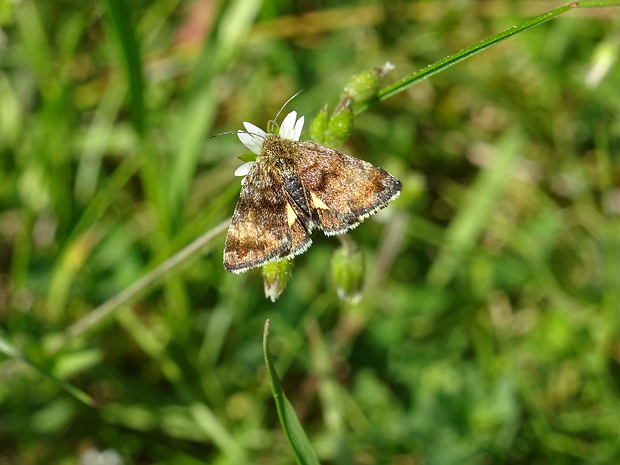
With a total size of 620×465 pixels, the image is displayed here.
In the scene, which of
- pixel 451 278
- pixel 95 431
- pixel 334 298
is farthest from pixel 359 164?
pixel 95 431

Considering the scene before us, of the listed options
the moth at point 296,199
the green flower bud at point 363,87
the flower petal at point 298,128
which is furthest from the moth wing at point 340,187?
the green flower bud at point 363,87

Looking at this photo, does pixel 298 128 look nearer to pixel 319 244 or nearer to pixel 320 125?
pixel 320 125

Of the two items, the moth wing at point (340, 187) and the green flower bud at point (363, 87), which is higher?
the green flower bud at point (363, 87)

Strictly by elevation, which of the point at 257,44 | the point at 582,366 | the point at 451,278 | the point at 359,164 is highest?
the point at 359,164

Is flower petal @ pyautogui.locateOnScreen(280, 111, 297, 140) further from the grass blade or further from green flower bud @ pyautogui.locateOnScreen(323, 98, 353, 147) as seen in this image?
the grass blade

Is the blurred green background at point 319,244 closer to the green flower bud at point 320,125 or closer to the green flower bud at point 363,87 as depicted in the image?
the green flower bud at point 320,125

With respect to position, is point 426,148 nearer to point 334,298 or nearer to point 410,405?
point 334,298
